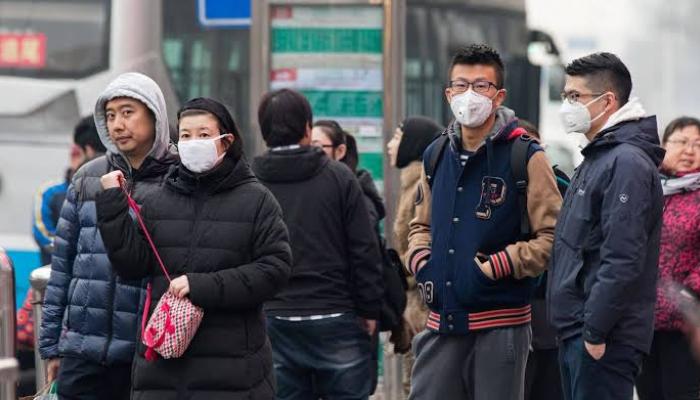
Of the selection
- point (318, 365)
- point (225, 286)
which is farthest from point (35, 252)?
point (225, 286)

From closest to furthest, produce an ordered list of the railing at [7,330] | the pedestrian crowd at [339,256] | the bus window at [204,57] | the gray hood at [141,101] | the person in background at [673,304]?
the railing at [7,330] → the pedestrian crowd at [339,256] → the gray hood at [141,101] → the person in background at [673,304] → the bus window at [204,57]

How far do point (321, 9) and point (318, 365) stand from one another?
360cm

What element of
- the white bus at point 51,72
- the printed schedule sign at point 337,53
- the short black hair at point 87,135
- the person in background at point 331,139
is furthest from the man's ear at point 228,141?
the white bus at point 51,72

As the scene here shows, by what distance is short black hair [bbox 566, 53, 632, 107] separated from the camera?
568cm

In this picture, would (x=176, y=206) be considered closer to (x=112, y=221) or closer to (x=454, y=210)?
(x=112, y=221)

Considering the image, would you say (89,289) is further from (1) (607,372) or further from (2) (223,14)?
(2) (223,14)

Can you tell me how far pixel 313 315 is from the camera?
658 centimetres

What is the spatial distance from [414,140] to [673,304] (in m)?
1.61

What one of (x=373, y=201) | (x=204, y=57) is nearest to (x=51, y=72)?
(x=204, y=57)

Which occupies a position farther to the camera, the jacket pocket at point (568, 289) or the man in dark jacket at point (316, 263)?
the man in dark jacket at point (316, 263)

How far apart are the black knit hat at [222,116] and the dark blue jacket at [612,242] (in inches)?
48.8

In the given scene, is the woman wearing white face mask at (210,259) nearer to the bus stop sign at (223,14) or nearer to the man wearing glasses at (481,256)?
the man wearing glasses at (481,256)

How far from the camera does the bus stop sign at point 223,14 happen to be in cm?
1245

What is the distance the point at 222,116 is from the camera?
206 inches
